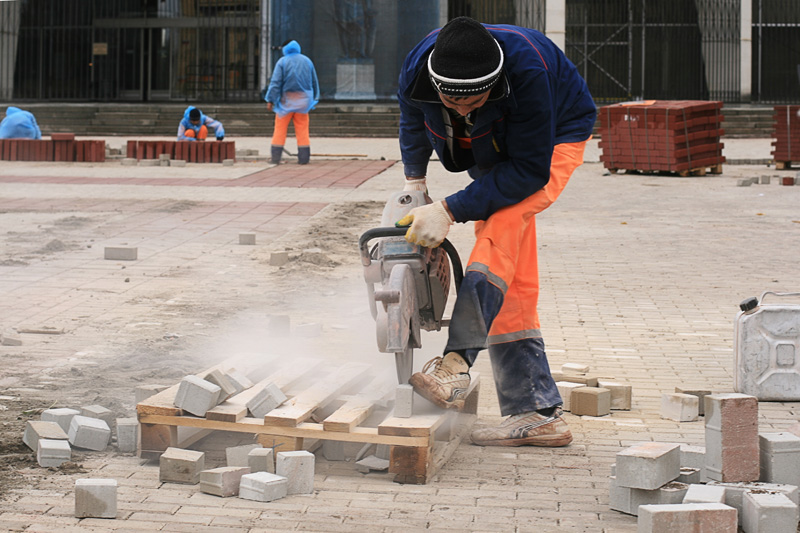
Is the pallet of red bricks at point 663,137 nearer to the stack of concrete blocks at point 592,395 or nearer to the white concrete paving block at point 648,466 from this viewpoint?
the stack of concrete blocks at point 592,395

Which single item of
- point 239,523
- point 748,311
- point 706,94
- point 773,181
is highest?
point 706,94

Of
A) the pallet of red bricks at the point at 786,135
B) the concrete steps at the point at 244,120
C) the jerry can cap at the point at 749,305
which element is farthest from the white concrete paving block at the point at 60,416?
the concrete steps at the point at 244,120

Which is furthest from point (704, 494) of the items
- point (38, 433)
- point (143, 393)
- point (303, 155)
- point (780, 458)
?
point (303, 155)

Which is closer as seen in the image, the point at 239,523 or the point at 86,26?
the point at 239,523

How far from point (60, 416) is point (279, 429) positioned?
3.08ft

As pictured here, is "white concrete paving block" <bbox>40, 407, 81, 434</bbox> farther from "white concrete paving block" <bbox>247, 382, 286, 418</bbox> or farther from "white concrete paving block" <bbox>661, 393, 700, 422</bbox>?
"white concrete paving block" <bbox>661, 393, 700, 422</bbox>

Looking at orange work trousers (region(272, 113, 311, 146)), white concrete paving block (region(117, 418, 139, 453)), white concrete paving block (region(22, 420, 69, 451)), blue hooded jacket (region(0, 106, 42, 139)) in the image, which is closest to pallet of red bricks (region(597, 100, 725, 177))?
orange work trousers (region(272, 113, 311, 146))

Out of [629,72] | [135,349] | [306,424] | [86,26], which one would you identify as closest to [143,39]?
[86,26]

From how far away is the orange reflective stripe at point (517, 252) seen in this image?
4.23m

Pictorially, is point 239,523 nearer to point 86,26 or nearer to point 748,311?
point 748,311

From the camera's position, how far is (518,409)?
14.9 feet

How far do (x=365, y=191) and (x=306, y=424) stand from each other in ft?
36.8

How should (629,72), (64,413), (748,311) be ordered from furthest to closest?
(629,72), (748,311), (64,413)

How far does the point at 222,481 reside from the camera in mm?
3738
